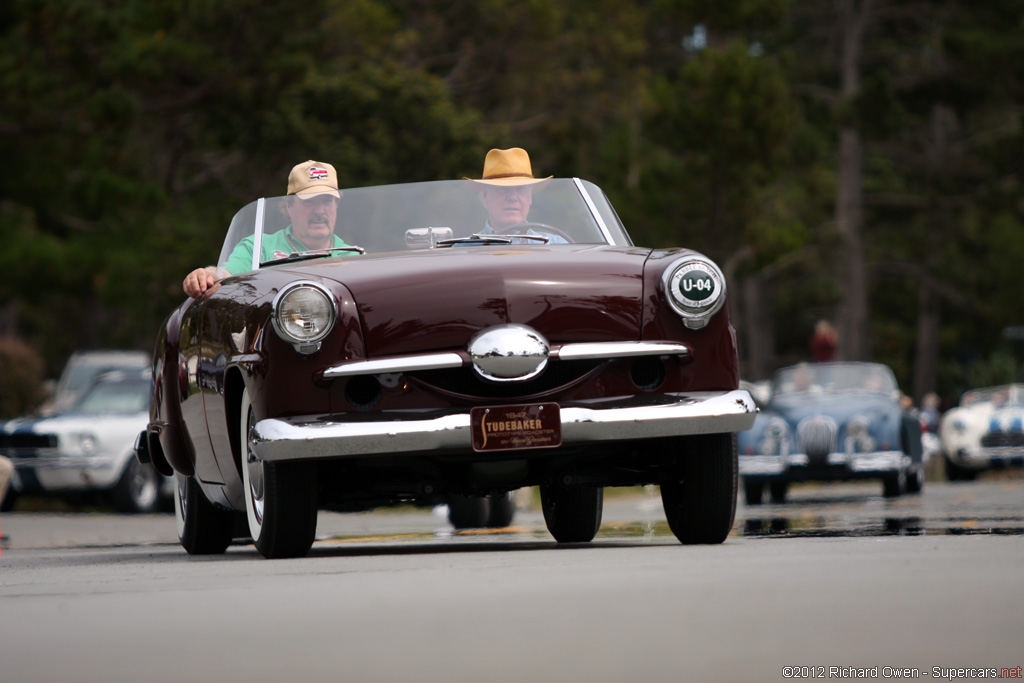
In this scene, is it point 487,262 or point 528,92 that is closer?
point 487,262

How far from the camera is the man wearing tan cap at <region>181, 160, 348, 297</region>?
7.67m

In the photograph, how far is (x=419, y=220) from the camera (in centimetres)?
769

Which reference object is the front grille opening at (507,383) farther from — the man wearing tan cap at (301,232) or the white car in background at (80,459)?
the white car in background at (80,459)

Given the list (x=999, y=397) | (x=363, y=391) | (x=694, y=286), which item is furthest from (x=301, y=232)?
(x=999, y=397)

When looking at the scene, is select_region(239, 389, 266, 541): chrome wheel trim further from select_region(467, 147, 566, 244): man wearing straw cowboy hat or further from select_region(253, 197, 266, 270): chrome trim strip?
select_region(467, 147, 566, 244): man wearing straw cowboy hat

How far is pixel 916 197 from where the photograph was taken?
52688 mm

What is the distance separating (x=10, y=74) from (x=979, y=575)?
25773mm

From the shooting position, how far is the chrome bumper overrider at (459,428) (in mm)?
6371

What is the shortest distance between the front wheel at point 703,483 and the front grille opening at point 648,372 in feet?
1.18

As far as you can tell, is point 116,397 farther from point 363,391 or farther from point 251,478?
point 363,391

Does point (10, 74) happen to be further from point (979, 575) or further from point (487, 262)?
point (979, 575)

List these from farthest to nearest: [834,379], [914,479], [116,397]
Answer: [116,397], [834,379], [914,479]

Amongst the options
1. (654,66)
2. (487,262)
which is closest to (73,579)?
(487,262)

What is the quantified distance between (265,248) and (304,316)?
1325mm
